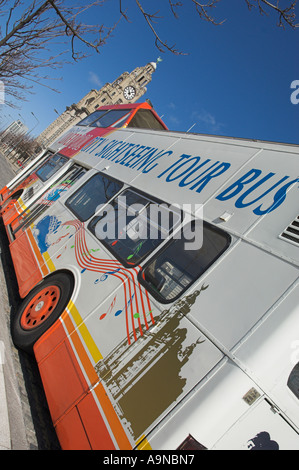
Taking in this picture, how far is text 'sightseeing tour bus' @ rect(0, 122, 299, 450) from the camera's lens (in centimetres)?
186

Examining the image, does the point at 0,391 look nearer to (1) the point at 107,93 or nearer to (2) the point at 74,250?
(2) the point at 74,250

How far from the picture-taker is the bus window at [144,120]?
754 centimetres

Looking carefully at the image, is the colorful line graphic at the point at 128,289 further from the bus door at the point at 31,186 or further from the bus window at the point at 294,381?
the bus door at the point at 31,186

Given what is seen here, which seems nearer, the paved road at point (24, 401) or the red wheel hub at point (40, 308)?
the paved road at point (24, 401)

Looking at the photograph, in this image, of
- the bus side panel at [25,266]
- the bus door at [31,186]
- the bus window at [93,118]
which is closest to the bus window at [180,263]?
the bus side panel at [25,266]

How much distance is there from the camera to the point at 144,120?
315 inches

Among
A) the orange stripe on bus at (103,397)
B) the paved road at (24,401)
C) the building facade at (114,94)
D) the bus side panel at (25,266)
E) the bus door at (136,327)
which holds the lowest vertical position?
the paved road at (24,401)

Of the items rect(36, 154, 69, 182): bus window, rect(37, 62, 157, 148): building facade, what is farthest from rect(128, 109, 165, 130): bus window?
rect(37, 62, 157, 148): building facade

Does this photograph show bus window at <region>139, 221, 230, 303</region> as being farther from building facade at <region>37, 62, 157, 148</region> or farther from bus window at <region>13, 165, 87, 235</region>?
building facade at <region>37, 62, 157, 148</region>

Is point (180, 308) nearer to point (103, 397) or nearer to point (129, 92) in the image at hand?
point (103, 397)

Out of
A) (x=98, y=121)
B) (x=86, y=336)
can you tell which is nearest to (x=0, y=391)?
(x=86, y=336)

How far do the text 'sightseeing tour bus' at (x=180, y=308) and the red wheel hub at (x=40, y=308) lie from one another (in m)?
0.02
